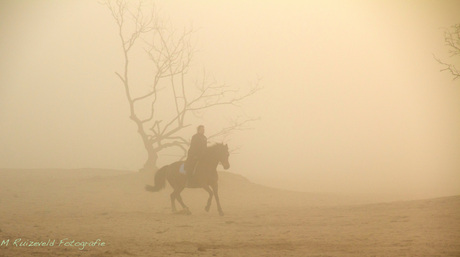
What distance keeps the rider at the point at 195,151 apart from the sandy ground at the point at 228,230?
1.48 metres

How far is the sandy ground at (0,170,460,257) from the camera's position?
34.6 feet

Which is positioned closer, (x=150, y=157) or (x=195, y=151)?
(x=195, y=151)

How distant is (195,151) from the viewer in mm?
17828

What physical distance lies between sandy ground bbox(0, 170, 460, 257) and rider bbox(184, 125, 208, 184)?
148 cm

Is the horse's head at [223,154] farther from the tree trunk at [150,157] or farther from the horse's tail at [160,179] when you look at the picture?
the tree trunk at [150,157]

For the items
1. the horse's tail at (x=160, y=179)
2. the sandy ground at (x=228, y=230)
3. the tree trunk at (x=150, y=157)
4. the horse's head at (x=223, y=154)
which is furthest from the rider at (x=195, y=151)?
the tree trunk at (x=150, y=157)

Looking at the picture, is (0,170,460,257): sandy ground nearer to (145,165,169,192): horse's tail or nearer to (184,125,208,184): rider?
(145,165,169,192): horse's tail

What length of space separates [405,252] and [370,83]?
346 ft

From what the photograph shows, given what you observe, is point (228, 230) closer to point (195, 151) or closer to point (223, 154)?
point (223, 154)

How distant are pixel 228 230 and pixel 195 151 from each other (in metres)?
4.65

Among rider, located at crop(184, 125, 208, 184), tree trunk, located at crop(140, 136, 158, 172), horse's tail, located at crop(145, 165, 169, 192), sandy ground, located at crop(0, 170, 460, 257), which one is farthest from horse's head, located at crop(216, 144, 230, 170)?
tree trunk, located at crop(140, 136, 158, 172)

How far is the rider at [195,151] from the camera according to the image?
17812mm

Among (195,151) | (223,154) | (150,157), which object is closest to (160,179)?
(195,151)

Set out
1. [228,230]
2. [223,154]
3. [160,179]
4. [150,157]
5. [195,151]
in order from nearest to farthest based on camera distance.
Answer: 1. [228,230]
2. [223,154]
3. [195,151]
4. [160,179]
5. [150,157]
